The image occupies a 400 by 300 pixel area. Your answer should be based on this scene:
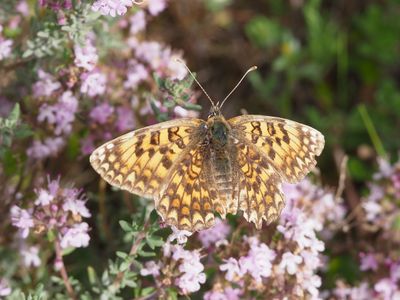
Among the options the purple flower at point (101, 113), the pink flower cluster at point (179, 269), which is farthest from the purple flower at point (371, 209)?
the purple flower at point (101, 113)

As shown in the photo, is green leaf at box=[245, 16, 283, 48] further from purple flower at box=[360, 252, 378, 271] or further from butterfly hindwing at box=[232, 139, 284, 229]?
butterfly hindwing at box=[232, 139, 284, 229]

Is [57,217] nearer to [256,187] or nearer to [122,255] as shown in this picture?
[122,255]

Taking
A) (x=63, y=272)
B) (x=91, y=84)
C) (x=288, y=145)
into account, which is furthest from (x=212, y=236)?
(x=91, y=84)

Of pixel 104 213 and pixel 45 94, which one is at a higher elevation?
pixel 45 94

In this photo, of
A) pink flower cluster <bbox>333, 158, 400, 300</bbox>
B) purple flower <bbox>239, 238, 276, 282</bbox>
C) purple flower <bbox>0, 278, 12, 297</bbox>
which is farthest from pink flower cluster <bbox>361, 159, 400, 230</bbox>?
purple flower <bbox>0, 278, 12, 297</bbox>

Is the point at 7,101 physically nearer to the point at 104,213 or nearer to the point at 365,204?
the point at 104,213

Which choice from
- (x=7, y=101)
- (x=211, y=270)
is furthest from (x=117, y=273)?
(x=7, y=101)

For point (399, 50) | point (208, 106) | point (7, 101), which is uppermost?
point (7, 101)
